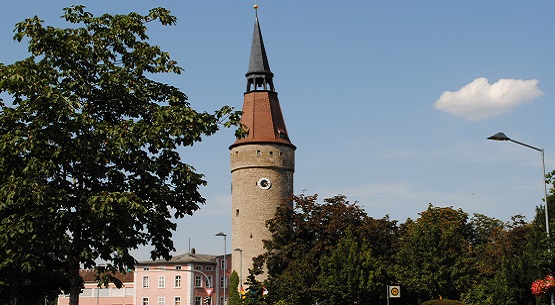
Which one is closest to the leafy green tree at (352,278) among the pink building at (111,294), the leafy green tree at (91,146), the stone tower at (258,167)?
the stone tower at (258,167)

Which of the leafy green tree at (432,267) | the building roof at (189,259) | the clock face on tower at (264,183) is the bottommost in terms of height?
the leafy green tree at (432,267)

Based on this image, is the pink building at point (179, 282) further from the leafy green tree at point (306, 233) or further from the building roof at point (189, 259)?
the leafy green tree at point (306, 233)

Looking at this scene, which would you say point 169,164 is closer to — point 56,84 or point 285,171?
point 56,84

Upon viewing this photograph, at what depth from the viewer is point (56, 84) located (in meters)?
19.7

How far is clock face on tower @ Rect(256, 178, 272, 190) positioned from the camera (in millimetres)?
69688

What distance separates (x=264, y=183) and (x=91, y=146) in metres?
51.3

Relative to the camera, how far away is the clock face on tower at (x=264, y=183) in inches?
2744

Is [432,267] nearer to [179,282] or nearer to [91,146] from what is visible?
[91,146]

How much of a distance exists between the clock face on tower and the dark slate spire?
9367mm

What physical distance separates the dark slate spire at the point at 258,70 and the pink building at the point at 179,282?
32610mm

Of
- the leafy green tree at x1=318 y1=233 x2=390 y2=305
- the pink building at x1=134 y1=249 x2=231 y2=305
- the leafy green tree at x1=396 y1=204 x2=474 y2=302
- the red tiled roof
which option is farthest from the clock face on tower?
the pink building at x1=134 y1=249 x2=231 y2=305

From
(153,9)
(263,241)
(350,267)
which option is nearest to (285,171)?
(263,241)

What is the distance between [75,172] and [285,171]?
52.2 meters

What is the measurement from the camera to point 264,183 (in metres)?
69.8
